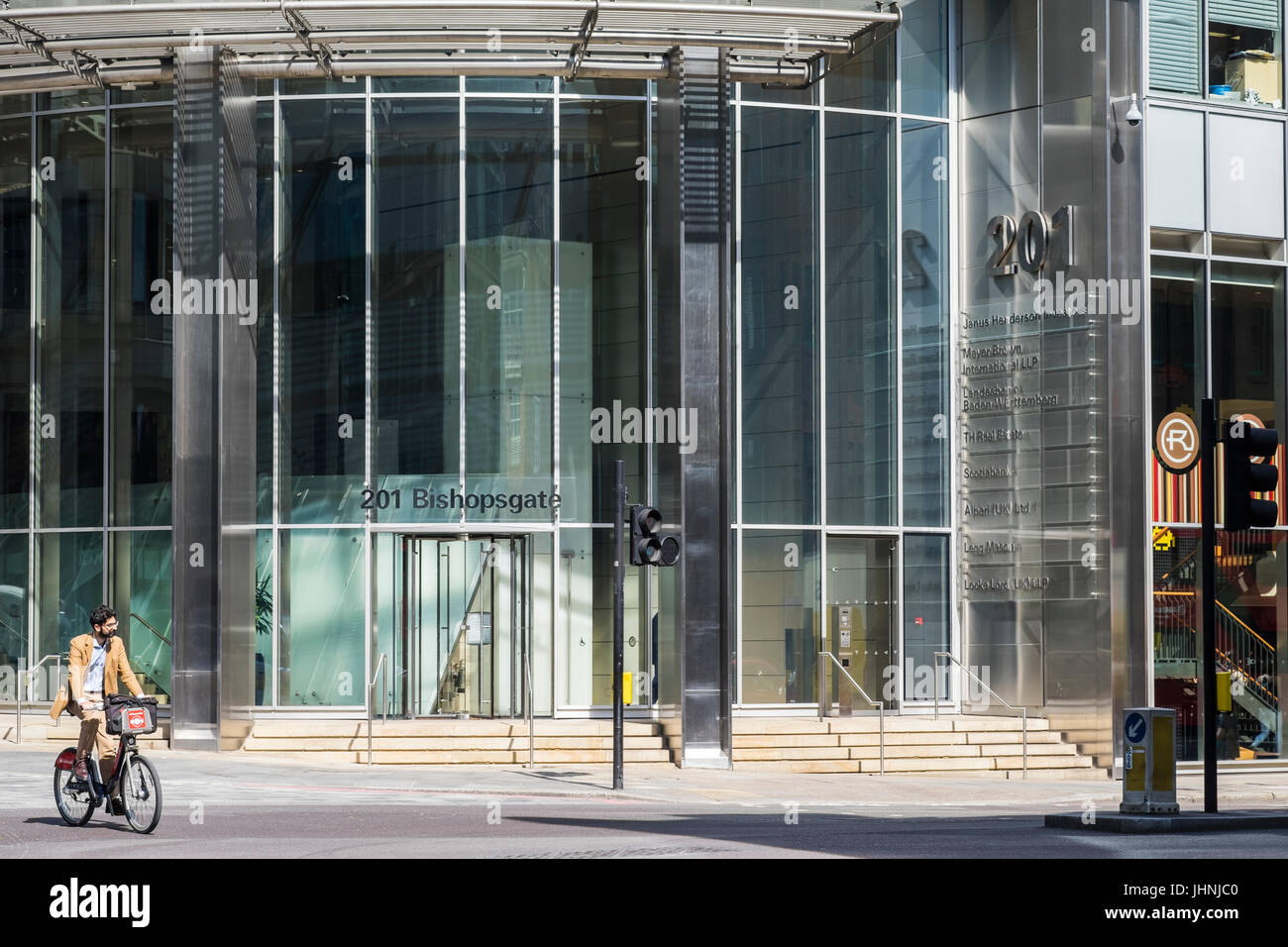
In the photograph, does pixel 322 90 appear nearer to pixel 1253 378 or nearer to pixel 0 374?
pixel 0 374

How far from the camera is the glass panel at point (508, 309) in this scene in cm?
2484

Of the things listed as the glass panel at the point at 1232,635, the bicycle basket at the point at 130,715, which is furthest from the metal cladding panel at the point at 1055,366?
the bicycle basket at the point at 130,715

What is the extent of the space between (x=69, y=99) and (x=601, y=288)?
864 centimetres

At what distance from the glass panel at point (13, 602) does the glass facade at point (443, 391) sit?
1.9 inches

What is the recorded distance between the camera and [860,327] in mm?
26219

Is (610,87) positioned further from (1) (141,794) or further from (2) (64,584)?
(1) (141,794)

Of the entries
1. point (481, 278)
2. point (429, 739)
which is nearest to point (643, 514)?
point (429, 739)

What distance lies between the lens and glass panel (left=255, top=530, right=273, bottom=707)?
24562mm

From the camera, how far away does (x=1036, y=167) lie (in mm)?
26078

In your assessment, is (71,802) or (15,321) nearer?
(71,802)

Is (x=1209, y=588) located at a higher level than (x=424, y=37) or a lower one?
lower

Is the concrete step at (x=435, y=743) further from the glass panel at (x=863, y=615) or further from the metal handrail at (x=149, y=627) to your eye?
the glass panel at (x=863, y=615)

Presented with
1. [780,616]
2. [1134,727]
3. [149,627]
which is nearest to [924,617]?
[780,616]

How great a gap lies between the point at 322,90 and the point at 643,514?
991 centimetres
